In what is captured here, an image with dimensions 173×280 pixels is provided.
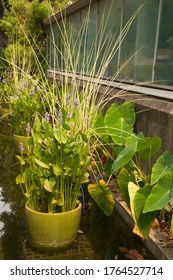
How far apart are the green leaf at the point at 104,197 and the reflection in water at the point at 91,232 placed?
0.18 m

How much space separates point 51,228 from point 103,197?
0.49 meters

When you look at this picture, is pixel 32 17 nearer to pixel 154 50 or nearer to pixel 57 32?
pixel 57 32

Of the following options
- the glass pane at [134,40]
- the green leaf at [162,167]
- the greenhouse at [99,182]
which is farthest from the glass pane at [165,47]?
the green leaf at [162,167]

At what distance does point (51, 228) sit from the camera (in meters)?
2.09

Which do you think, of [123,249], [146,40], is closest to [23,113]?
[146,40]

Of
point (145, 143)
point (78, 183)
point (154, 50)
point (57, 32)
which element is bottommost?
point (78, 183)

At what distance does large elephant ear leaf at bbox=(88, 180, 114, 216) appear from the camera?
2.35 meters

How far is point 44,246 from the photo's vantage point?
A: 83.7 inches

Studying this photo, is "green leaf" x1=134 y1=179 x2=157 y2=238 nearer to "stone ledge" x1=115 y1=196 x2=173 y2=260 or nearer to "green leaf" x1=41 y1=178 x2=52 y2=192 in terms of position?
"stone ledge" x1=115 y1=196 x2=173 y2=260

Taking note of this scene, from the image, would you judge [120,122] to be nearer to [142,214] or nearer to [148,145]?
[148,145]

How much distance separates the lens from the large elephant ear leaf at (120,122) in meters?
2.70
